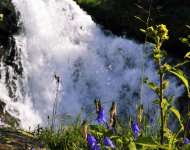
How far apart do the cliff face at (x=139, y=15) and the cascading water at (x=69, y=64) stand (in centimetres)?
38

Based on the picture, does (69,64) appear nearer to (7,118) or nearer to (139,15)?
(139,15)

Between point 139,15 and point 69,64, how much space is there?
2.35 meters

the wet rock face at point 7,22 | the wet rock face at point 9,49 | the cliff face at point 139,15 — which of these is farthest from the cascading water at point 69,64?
the cliff face at point 139,15

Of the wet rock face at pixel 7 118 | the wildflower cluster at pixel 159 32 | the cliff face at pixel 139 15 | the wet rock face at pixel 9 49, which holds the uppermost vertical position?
the cliff face at pixel 139 15

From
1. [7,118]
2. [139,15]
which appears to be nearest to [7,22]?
[7,118]

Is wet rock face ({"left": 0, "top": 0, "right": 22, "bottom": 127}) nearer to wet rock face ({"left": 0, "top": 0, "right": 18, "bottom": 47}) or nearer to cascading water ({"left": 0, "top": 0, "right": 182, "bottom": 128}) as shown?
wet rock face ({"left": 0, "top": 0, "right": 18, "bottom": 47})

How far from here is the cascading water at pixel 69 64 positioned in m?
12.0

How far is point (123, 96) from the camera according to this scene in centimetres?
1240

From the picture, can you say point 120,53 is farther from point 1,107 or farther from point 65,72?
point 1,107

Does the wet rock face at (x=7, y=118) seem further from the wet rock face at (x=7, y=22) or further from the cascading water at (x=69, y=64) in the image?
the wet rock face at (x=7, y=22)

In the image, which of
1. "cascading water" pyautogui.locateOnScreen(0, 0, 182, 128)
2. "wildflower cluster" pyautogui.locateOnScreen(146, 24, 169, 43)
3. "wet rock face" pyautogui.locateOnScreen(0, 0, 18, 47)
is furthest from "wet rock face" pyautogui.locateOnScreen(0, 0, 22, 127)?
"wildflower cluster" pyautogui.locateOnScreen(146, 24, 169, 43)

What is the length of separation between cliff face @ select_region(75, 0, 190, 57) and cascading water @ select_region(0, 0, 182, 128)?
383 millimetres

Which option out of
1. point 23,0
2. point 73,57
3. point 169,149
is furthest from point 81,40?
point 169,149

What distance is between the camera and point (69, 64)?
1323cm
